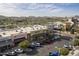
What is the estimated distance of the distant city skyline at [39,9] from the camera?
189cm

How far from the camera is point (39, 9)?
1.90 m

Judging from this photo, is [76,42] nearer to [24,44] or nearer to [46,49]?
[46,49]

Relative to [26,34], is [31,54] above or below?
below

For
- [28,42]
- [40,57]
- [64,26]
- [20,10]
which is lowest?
[40,57]

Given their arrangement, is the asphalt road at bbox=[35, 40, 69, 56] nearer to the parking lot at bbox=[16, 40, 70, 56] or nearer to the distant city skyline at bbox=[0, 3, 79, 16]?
the parking lot at bbox=[16, 40, 70, 56]

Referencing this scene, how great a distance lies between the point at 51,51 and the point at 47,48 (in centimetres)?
5

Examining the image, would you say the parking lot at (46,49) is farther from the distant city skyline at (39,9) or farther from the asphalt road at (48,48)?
the distant city skyline at (39,9)

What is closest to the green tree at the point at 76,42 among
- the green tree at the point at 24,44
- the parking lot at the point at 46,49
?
the parking lot at the point at 46,49

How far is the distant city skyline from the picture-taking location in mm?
1894

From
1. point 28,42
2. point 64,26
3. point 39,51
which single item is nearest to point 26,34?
point 28,42

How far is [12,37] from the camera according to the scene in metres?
1.90

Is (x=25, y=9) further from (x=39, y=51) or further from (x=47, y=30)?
(x=39, y=51)

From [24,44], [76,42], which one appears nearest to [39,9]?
[24,44]

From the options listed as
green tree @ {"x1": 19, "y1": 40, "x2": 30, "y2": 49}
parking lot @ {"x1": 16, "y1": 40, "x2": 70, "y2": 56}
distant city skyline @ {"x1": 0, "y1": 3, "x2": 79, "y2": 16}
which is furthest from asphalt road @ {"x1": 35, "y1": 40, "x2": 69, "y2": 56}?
distant city skyline @ {"x1": 0, "y1": 3, "x2": 79, "y2": 16}
